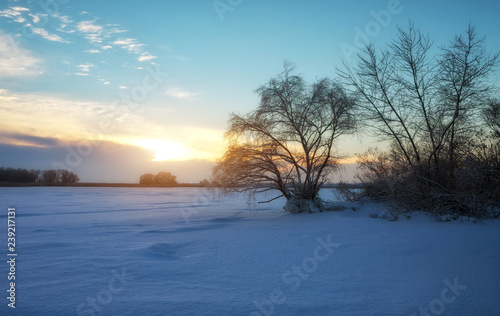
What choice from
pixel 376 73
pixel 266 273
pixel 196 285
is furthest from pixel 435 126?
pixel 196 285

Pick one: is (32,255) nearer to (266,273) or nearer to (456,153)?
(266,273)

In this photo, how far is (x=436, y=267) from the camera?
5.68 m

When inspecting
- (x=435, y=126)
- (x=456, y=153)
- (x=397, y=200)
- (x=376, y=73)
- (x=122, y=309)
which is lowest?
(x=122, y=309)

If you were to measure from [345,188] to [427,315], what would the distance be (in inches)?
489
